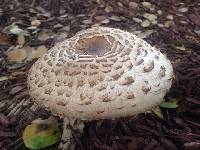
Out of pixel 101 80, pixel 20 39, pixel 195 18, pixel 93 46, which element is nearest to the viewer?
pixel 101 80

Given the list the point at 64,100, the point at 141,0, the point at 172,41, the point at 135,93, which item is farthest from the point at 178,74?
the point at 141,0

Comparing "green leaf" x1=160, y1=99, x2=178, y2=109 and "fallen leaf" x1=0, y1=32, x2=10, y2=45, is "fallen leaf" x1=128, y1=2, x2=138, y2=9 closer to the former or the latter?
"fallen leaf" x1=0, y1=32, x2=10, y2=45

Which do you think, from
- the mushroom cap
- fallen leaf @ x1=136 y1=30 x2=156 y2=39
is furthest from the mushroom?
fallen leaf @ x1=136 y1=30 x2=156 y2=39

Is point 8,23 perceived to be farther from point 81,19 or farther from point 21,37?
point 81,19

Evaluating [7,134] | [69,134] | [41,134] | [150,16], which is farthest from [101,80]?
[150,16]

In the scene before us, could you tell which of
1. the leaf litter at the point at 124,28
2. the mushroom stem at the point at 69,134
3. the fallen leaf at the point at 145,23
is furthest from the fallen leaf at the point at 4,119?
the fallen leaf at the point at 145,23

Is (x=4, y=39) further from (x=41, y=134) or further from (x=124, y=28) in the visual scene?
(x=41, y=134)
